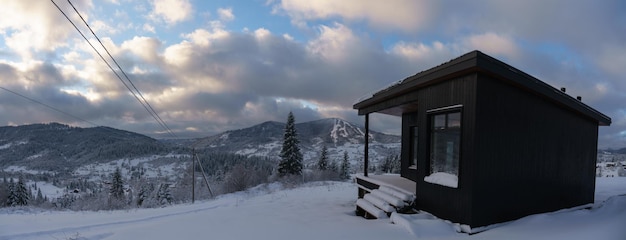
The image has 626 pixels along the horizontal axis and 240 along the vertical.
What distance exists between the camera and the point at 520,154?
6.09 metres

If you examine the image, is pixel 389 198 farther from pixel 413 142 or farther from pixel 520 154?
pixel 413 142

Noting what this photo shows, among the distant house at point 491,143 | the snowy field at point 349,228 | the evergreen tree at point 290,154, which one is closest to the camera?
the snowy field at point 349,228

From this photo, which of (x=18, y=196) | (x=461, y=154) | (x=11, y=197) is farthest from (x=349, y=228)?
(x=11, y=197)

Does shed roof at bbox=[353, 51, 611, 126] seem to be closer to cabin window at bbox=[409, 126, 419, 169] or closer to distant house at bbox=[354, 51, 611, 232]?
distant house at bbox=[354, 51, 611, 232]

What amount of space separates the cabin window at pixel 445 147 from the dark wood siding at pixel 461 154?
0.11m

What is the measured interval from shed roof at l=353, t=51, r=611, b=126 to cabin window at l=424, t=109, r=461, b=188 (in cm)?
77

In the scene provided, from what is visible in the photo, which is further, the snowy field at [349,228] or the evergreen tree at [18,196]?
the evergreen tree at [18,196]

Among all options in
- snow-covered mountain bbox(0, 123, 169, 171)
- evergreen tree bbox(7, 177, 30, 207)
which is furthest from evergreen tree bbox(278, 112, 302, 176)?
snow-covered mountain bbox(0, 123, 169, 171)

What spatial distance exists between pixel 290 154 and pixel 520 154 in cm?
2712

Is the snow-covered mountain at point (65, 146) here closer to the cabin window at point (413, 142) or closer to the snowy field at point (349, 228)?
the cabin window at point (413, 142)

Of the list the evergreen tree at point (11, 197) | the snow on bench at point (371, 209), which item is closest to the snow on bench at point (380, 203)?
the snow on bench at point (371, 209)

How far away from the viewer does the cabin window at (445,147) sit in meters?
5.96

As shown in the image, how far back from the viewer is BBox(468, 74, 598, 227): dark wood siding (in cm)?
553

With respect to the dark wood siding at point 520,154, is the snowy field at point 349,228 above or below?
below
